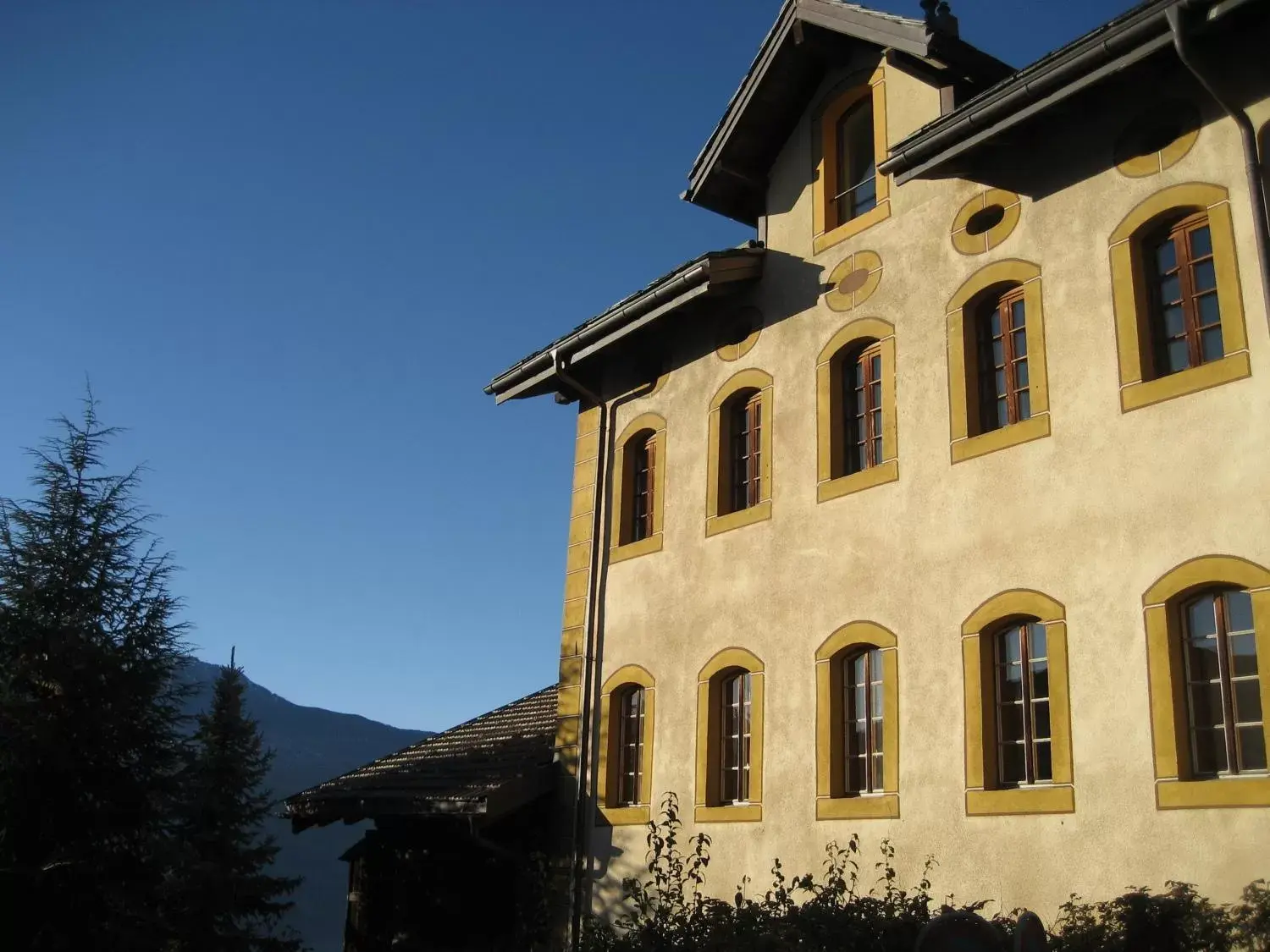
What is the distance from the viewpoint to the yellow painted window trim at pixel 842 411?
38.0 feet

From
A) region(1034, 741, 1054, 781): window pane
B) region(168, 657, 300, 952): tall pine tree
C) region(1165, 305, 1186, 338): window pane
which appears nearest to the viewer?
region(1165, 305, 1186, 338): window pane

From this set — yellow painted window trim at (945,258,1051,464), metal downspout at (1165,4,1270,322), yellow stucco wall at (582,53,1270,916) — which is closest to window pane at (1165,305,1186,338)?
yellow stucco wall at (582,53,1270,916)

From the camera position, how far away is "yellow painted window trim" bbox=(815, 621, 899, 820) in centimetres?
1076

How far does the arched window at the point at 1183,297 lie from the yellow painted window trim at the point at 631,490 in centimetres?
623

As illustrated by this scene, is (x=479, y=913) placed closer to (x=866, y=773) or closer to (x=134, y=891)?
(x=134, y=891)

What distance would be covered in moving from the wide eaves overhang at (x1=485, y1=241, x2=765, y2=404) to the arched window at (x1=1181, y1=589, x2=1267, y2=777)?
6.40 metres

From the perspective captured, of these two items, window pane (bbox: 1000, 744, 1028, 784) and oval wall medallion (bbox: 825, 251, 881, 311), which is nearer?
window pane (bbox: 1000, 744, 1028, 784)

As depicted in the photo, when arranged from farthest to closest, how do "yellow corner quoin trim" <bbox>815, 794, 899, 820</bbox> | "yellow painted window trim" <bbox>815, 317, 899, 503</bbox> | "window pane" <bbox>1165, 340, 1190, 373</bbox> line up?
"yellow painted window trim" <bbox>815, 317, 899, 503</bbox>
"yellow corner quoin trim" <bbox>815, 794, 899, 820</bbox>
"window pane" <bbox>1165, 340, 1190, 373</bbox>

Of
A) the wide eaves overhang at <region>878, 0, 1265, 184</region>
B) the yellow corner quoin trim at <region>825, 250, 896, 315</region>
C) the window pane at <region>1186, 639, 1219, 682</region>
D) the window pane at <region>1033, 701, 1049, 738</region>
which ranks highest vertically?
the wide eaves overhang at <region>878, 0, 1265, 184</region>

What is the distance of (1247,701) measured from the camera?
27.8 feet

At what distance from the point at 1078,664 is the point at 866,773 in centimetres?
251

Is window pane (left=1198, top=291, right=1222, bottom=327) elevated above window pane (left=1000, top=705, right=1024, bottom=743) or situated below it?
above

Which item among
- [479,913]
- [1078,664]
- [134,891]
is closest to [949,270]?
[1078,664]

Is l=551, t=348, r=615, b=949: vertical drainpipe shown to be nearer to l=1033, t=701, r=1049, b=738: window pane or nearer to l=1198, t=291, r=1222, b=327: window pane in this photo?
l=1033, t=701, r=1049, b=738: window pane
